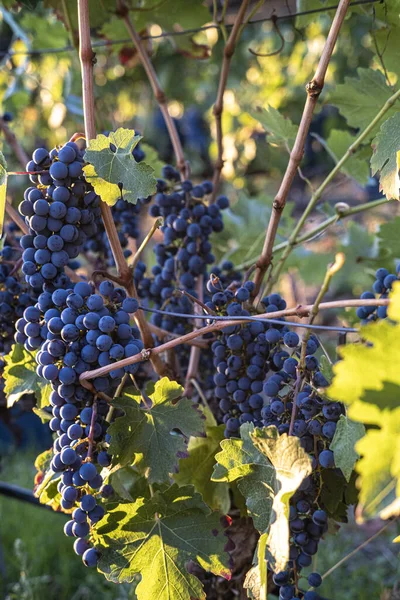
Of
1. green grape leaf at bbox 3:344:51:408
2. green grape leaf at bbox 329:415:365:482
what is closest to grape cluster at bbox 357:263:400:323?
green grape leaf at bbox 329:415:365:482

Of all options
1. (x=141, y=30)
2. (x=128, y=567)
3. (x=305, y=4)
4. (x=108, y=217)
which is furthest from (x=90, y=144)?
(x=141, y=30)

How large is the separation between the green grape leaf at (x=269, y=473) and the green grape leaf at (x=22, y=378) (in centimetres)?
35

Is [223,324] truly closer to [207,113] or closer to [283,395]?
[283,395]

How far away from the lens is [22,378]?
3.51 ft

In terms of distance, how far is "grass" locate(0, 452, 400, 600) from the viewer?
206 centimetres

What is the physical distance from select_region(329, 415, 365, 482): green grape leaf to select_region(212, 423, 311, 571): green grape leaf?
0.24 ft

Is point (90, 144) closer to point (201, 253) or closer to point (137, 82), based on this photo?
point (201, 253)

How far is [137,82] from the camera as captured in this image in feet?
11.5

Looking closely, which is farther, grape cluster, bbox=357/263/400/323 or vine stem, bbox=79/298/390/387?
grape cluster, bbox=357/263/400/323

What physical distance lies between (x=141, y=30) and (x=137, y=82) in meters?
1.95

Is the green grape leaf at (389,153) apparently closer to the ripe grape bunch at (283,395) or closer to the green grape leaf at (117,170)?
the ripe grape bunch at (283,395)

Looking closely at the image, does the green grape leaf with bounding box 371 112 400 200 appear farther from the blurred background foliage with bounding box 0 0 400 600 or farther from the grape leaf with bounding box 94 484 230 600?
the grape leaf with bounding box 94 484 230 600

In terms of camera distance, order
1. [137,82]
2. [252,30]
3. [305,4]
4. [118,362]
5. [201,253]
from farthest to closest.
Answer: [137,82] < [252,30] < [305,4] < [201,253] < [118,362]

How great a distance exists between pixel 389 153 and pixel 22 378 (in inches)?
27.3
